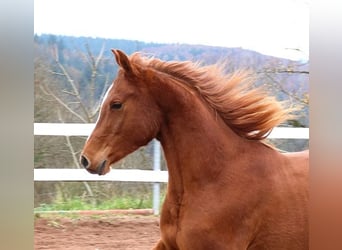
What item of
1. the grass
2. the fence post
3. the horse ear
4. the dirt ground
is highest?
the horse ear

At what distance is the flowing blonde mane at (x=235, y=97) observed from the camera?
75.0 inches

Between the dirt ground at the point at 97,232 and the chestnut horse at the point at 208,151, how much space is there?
66 millimetres

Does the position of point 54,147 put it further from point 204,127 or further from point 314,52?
point 314,52

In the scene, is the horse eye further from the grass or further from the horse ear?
the grass

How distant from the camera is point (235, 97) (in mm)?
1927

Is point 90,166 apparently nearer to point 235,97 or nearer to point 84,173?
point 84,173

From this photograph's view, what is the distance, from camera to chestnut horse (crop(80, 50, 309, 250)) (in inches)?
72.4

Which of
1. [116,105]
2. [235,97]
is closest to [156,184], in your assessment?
[116,105]

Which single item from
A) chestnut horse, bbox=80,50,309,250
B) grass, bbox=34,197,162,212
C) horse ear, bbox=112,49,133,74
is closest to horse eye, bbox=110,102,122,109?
chestnut horse, bbox=80,50,309,250

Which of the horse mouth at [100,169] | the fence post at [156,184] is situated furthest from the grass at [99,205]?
the horse mouth at [100,169]

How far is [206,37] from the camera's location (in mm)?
1938

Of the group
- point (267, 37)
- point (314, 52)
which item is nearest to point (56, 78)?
point (267, 37)

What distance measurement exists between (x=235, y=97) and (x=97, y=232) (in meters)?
0.70

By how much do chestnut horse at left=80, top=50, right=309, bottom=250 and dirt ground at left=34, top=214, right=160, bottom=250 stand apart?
0.22 feet
